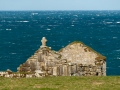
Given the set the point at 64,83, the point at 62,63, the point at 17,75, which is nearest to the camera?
the point at 64,83

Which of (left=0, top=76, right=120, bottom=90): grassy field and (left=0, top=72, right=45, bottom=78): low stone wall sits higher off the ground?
(left=0, top=76, right=120, bottom=90): grassy field

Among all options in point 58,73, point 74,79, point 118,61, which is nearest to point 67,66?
point 58,73

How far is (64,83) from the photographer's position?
2277 centimetres

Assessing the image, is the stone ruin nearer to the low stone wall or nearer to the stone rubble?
the stone rubble

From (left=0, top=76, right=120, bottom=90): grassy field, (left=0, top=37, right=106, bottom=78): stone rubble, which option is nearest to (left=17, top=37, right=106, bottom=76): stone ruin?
(left=0, top=37, right=106, bottom=78): stone rubble

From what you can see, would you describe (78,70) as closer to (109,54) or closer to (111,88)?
(111,88)

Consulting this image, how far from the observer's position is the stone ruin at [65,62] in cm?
3003

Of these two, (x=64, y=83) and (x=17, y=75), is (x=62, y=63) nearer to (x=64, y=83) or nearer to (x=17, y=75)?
(x=17, y=75)

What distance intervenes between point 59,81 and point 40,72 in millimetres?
4606

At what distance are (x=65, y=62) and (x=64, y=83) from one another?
7505 millimetres

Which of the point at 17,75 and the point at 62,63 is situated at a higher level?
the point at 62,63

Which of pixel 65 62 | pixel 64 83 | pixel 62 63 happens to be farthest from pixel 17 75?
pixel 64 83

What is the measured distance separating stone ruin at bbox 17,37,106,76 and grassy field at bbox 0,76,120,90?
386cm

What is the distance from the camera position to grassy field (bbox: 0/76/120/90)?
847 inches
